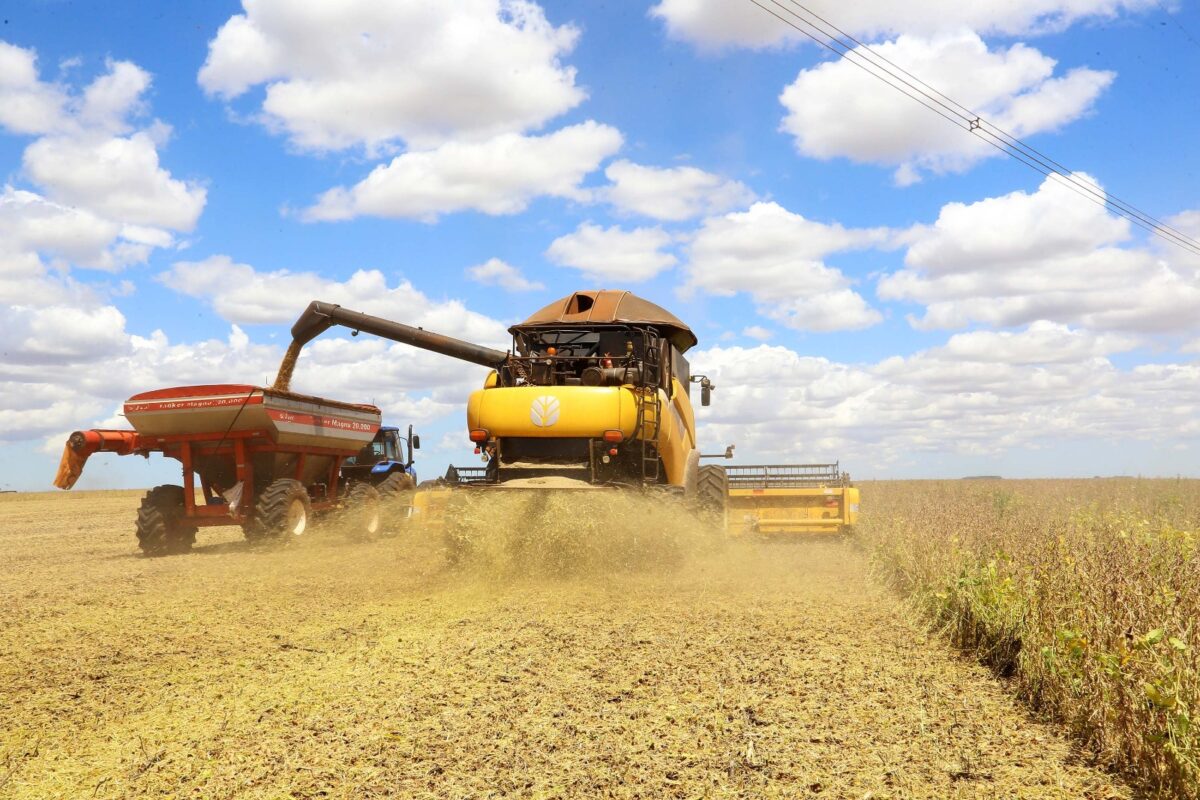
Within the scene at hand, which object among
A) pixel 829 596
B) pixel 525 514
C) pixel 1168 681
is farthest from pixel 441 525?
pixel 1168 681

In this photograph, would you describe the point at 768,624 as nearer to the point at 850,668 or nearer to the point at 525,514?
the point at 850,668

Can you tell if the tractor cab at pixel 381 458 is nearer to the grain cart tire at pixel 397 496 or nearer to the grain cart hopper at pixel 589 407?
the grain cart tire at pixel 397 496

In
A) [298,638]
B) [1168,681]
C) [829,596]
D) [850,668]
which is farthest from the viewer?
[829,596]

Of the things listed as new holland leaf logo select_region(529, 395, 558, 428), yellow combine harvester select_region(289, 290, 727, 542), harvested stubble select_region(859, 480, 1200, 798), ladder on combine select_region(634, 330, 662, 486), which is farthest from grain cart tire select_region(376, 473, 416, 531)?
harvested stubble select_region(859, 480, 1200, 798)

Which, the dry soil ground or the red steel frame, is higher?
the red steel frame

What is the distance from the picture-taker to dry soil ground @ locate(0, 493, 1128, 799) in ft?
13.3

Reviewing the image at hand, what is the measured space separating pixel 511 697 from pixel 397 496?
12.1m

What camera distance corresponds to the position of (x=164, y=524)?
44.2 ft

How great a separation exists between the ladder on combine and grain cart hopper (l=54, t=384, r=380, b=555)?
592cm

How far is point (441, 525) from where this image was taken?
10.1 m

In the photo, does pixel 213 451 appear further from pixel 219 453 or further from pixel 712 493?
pixel 712 493

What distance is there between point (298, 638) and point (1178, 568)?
6346 mm

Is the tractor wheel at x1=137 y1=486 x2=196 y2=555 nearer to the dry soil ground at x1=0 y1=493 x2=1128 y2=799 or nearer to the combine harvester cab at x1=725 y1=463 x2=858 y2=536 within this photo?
the dry soil ground at x1=0 y1=493 x2=1128 y2=799

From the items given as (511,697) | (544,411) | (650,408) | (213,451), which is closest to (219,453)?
(213,451)
